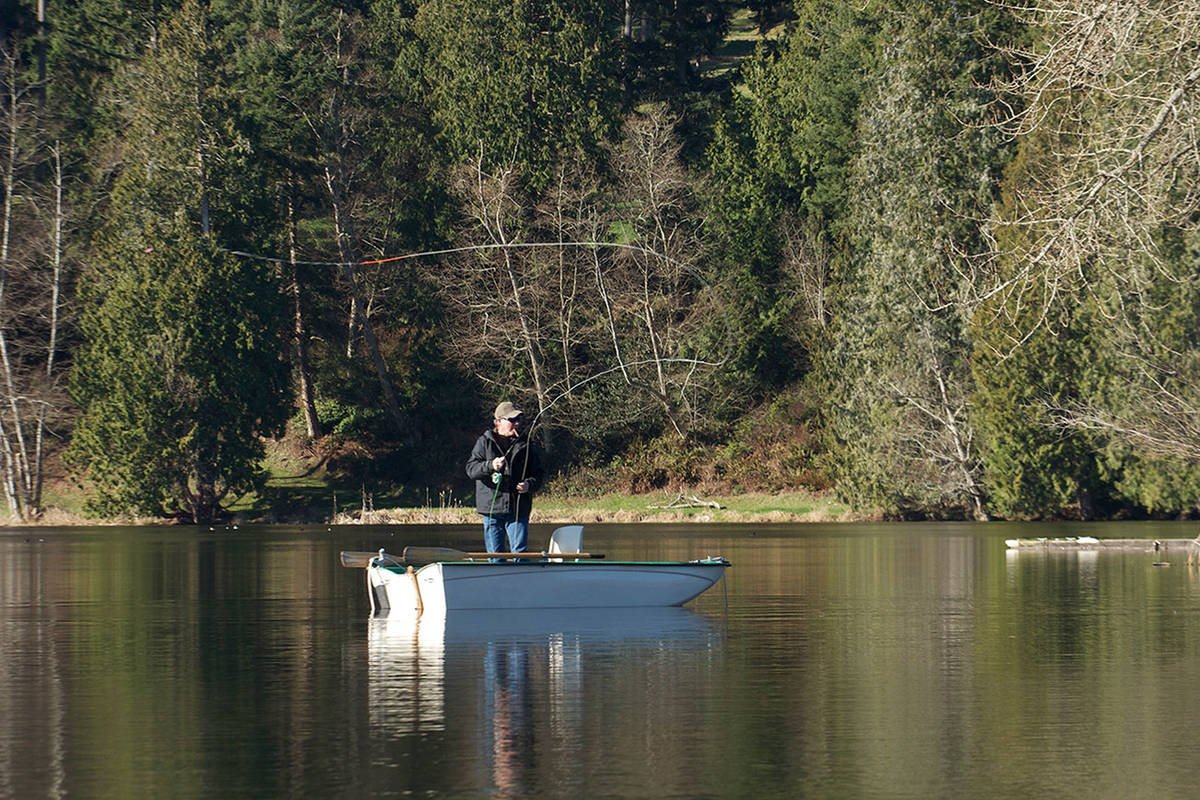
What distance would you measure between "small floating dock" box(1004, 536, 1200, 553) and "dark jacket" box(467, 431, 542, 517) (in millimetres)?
19434

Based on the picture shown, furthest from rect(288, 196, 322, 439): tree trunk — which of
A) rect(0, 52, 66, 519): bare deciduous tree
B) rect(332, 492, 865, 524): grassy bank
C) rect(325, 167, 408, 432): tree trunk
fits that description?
rect(0, 52, 66, 519): bare deciduous tree

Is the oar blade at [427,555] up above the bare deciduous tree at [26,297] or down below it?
below

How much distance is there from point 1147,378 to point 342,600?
3646cm

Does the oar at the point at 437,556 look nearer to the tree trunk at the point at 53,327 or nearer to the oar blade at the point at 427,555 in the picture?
the oar blade at the point at 427,555

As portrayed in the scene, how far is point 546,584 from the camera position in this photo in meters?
23.7

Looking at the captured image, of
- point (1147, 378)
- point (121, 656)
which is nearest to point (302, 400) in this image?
point (1147, 378)

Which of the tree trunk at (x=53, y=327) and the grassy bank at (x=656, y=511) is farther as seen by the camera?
the tree trunk at (x=53, y=327)

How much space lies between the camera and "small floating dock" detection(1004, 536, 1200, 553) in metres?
40.0

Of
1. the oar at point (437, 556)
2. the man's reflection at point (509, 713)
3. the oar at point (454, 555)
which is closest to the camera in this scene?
the man's reflection at point (509, 713)

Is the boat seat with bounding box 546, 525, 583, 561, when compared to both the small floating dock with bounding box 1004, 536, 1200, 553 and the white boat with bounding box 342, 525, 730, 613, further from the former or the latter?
the small floating dock with bounding box 1004, 536, 1200, 553

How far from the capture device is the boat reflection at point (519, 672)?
1298 centimetres

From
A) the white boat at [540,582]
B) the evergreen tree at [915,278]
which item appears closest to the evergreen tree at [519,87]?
the evergreen tree at [915,278]

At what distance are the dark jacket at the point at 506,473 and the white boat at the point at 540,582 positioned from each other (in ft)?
2.45

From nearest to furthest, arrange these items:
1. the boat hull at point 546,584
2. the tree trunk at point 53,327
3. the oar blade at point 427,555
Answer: the boat hull at point 546,584 → the oar blade at point 427,555 → the tree trunk at point 53,327
